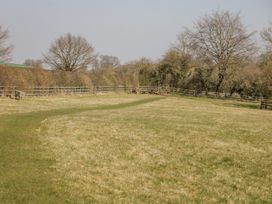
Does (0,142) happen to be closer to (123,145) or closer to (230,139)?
(123,145)

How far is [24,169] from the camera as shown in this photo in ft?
37.3

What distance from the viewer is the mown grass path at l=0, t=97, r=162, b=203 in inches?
361

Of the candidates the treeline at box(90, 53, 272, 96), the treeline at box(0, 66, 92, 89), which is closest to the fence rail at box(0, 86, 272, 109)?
the treeline at box(0, 66, 92, 89)

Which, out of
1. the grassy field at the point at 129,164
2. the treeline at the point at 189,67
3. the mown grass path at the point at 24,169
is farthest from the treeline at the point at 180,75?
the mown grass path at the point at 24,169

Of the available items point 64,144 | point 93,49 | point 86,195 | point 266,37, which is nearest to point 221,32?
point 266,37

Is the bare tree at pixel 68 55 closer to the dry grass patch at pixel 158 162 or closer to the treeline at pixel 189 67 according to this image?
the treeline at pixel 189 67

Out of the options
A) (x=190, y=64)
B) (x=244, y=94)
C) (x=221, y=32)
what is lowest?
(x=244, y=94)

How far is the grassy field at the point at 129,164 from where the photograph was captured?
10.1 meters

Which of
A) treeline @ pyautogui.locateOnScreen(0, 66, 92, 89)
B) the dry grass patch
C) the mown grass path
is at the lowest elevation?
the dry grass patch

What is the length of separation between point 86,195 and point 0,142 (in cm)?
634

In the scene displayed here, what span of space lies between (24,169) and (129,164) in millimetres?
3409

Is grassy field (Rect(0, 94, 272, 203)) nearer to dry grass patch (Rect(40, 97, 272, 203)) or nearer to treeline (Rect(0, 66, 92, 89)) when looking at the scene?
dry grass patch (Rect(40, 97, 272, 203))

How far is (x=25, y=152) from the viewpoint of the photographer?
13.5 metres

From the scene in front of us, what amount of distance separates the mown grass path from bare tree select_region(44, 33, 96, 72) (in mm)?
64106
